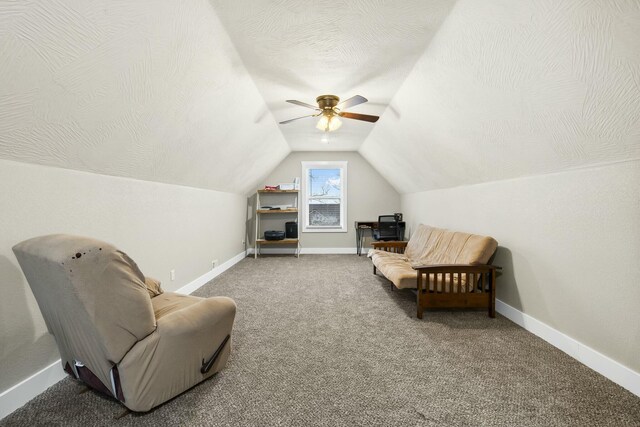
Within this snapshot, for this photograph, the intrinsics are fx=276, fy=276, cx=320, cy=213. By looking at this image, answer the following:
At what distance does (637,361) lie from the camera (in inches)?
61.6

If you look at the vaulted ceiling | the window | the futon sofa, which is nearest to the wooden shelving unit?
the window

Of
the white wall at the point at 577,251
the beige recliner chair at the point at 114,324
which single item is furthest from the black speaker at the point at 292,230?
the beige recliner chair at the point at 114,324

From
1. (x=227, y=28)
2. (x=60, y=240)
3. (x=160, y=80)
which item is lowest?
(x=60, y=240)

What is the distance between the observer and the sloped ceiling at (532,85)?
130 centimetres

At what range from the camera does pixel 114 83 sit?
160cm

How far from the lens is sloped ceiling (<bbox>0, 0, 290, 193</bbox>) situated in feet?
4.00

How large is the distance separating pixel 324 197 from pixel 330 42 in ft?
14.7

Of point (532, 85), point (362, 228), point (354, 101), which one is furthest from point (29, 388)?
point (362, 228)

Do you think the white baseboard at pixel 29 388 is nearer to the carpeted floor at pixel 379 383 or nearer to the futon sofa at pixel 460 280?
the carpeted floor at pixel 379 383

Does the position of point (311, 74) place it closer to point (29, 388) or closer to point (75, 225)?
point (75, 225)

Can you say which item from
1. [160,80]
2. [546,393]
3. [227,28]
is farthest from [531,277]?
[160,80]

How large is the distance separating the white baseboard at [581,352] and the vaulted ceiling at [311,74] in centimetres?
124

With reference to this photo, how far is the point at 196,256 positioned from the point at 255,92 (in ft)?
7.22

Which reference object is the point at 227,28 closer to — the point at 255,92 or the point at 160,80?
the point at 160,80
